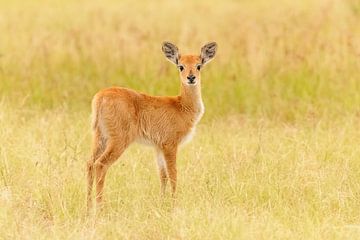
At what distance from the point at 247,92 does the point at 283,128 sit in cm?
138

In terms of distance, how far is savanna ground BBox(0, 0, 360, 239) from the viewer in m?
7.00

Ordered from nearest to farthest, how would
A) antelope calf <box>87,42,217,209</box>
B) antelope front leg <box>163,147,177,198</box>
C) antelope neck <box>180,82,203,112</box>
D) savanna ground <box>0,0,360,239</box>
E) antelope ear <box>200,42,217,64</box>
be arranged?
1. savanna ground <box>0,0,360,239</box>
2. antelope calf <box>87,42,217,209</box>
3. antelope front leg <box>163,147,177,198</box>
4. antelope neck <box>180,82,203,112</box>
5. antelope ear <box>200,42,217,64</box>

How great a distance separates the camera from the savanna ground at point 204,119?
23.0 ft

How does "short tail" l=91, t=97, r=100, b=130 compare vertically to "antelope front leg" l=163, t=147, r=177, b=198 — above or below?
above

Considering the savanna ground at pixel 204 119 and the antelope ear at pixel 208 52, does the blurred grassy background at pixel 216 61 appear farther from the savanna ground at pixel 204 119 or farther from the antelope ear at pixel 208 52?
the antelope ear at pixel 208 52

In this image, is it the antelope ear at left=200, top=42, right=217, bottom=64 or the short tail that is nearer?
the short tail

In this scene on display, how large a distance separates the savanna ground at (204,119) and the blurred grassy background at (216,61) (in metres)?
0.03

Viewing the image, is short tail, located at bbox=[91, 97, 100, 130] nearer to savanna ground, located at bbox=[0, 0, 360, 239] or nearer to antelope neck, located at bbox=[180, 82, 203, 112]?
savanna ground, located at bbox=[0, 0, 360, 239]

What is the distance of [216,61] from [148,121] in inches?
195

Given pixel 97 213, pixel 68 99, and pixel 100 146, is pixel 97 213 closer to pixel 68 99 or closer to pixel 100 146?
pixel 100 146

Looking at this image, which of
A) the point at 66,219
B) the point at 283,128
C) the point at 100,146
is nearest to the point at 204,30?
the point at 283,128

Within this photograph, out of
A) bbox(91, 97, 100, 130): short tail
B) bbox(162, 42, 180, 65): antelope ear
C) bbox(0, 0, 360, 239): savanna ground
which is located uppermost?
bbox(162, 42, 180, 65): antelope ear

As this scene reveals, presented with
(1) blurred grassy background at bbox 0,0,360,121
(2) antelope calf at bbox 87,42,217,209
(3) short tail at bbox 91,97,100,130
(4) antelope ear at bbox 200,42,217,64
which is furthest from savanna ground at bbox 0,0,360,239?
(4) antelope ear at bbox 200,42,217,64

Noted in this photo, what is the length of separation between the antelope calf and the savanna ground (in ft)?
0.87
